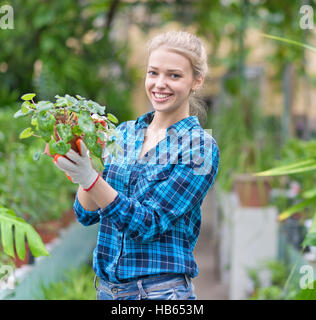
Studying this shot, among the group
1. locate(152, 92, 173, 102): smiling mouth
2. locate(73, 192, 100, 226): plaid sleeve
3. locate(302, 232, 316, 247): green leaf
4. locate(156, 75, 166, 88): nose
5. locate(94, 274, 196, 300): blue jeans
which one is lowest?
locate(94, 274, 196, 300): blue jeans

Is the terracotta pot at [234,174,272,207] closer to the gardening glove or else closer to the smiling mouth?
the smiling mouth

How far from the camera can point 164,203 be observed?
90 centimetres

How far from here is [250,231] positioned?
11.0 ft

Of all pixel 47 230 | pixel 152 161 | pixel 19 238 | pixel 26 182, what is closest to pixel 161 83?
pixel 152 161

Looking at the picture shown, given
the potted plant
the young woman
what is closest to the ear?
the young woman

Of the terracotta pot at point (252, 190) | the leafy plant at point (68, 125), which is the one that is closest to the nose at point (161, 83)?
the leafy plant at point (68, 125)

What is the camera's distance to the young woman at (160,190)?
0.89 meters

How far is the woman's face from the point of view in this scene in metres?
0.89

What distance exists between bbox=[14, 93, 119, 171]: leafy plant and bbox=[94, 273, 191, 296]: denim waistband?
0.92 feet

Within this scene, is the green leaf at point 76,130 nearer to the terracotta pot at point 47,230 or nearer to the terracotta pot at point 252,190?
the terracotta pot at point 47,230

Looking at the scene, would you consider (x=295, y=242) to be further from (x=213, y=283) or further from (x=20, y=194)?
(x=20, y=194)
